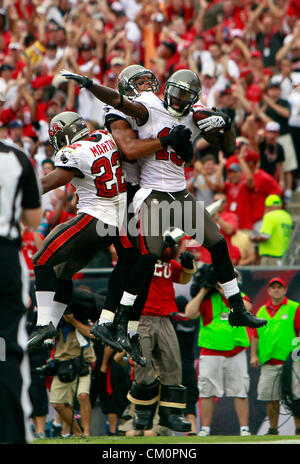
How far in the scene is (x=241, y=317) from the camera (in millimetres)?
7566

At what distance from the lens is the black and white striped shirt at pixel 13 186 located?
202 inches

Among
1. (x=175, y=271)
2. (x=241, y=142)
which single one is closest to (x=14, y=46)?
(x=241, y=142)

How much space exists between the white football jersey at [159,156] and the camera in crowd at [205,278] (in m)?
2.46

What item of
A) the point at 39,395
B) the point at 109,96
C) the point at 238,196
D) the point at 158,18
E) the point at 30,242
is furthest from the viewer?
the point at 158,18

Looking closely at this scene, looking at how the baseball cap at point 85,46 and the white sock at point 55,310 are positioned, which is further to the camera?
the baseball cap at point 85,46

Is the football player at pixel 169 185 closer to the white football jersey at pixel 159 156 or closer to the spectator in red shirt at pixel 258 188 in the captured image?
the white football jersey at pixel 159 156

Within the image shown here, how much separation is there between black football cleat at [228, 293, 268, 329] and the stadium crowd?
3274mm

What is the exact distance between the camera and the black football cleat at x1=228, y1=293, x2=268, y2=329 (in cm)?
753

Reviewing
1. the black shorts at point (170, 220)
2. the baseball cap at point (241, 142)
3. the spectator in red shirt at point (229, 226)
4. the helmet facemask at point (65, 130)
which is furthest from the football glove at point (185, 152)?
the baseball cap at point (241, 142)

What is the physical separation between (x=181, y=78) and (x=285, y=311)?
360 centimetres

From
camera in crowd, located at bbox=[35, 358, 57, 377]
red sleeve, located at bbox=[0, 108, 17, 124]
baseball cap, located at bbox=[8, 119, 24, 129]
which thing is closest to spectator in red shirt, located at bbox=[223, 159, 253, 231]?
camera in crowd, located at bbox=[35, 358, 57, 377]

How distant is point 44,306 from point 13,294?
2.48 m

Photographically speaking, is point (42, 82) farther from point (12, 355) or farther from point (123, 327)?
point (12, 355)
